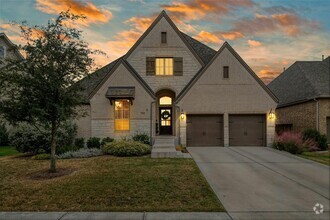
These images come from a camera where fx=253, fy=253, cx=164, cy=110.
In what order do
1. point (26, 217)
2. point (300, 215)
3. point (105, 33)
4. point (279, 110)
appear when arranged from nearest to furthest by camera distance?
point (105, 33)
point (300, 215)
point (26, 217)
point (279, 110)

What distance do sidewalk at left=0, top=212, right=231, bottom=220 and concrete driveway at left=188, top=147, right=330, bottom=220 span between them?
594 millimetres

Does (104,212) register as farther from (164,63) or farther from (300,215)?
(164,63)

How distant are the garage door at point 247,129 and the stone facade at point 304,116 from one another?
2.83m

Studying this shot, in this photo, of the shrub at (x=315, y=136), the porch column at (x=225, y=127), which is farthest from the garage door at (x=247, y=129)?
the shrub at (x=315, y=136)

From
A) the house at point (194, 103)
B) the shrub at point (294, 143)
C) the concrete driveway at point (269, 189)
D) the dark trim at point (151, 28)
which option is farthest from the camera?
the dark trim at point (151, 28)

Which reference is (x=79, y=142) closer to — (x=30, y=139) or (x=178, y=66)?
(x=30, y=139)

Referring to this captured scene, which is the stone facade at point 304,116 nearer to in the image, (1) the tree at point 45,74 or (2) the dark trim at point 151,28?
(2) the dark trim at point 151,28

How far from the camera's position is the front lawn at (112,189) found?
6.61 m

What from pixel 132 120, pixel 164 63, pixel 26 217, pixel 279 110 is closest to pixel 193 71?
pixel 164 63

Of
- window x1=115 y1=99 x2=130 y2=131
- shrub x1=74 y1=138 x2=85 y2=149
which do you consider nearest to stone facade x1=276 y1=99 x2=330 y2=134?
window x1=115 y1=99 x2=130 y2=131

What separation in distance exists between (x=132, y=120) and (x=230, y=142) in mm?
7399

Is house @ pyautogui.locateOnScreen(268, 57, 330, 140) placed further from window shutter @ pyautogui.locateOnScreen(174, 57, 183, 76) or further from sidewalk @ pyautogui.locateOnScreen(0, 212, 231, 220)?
sidewalk @ pyautogui.locateOnScreen(0, 212, 231, 220)

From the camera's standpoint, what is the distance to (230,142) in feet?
61.1

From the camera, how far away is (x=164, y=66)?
19.7m
